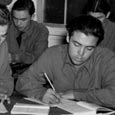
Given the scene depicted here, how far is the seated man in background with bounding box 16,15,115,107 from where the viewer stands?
85.7 inches

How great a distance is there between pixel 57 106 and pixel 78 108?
14 centimetres

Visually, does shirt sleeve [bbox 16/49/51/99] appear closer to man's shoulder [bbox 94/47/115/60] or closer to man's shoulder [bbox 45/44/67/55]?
man's shoulder [bbox 45/44/67/55]

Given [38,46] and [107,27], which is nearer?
[107,27]

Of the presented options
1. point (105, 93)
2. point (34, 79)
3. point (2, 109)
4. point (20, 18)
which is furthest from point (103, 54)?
point (20, 18)

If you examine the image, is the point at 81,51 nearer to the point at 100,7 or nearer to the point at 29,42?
the point at 100,7

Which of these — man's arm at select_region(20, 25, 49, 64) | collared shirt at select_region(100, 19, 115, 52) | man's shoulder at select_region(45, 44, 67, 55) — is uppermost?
man's shoulder at select_region(45, 44, 67, 55)

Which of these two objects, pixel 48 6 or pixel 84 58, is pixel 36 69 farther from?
pixel 48 6

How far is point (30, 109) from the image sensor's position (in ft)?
6.06

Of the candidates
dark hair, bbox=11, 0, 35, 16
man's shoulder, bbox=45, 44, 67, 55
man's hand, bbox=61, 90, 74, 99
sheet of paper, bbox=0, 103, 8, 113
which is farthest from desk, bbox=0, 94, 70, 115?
dark hair, bbox=11, 0, 35, 16

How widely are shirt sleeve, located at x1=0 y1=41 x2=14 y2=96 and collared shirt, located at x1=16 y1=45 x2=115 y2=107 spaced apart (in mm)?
79

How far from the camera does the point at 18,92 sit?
236 centimetres

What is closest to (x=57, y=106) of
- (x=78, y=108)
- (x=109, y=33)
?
(x=78, y=108)

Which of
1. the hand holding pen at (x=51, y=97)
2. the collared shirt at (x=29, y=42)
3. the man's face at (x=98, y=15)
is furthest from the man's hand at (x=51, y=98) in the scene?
the collared shirt at (x=29, y=42)

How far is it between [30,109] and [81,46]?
2.09ft
